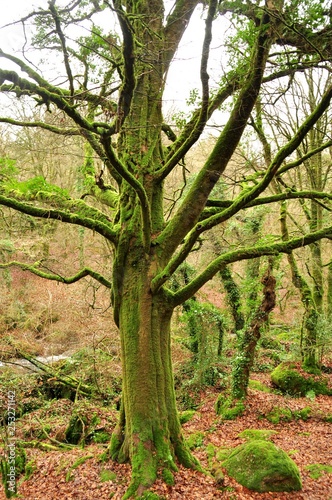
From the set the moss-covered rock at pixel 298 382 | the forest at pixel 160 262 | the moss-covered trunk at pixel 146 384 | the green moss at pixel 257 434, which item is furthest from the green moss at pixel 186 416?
the moss-covered trunk at pixel 146 384

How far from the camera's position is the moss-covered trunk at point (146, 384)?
208 inches

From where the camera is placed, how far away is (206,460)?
6.58 meters

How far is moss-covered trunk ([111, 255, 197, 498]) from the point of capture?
5.29 m

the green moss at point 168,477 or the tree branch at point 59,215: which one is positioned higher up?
the tree branch at point 59,215

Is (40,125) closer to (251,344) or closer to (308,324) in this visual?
(251,344)

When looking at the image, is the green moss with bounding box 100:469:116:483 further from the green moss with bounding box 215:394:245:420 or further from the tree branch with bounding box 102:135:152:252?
the green moss with bounding box 215:394:245:420

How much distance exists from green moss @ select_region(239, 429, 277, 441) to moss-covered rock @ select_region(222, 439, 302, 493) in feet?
5.55

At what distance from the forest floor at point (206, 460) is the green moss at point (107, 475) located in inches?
0.8

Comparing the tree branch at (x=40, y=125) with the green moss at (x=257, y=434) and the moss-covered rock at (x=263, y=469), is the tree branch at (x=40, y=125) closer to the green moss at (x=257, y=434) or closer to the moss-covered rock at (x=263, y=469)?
the moss-covered rock at (x=263, y=469)

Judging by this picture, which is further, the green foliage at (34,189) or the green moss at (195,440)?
the green moss at (195,440)

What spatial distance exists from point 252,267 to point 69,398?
813 centimetres

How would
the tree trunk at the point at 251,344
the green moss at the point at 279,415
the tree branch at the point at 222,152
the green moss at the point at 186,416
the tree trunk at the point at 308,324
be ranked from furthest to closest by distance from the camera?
the tree trunk at the point at 308,324 → the tree trunk at the point at 251,344 → the green moss at the point at 186,416 → the green moss at the point at 279,415 → the tree branch at the point at 222,152

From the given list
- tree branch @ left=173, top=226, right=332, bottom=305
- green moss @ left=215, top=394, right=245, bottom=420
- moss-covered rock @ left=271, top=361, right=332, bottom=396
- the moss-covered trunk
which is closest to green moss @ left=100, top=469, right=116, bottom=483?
the moss-covered trunk

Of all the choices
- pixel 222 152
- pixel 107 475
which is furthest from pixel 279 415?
pixel 222 152
